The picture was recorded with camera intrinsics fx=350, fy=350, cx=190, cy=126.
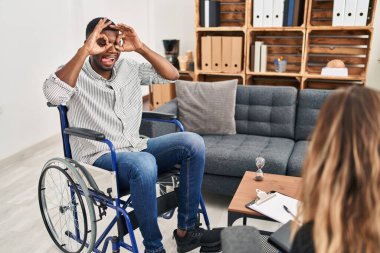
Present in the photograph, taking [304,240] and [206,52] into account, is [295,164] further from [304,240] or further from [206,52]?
[206,52]

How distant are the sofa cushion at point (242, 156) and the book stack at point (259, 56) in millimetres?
1074

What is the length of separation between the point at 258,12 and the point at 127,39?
5.66 feet

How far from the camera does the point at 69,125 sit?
1706 millimetres

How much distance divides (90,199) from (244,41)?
2.30 meters

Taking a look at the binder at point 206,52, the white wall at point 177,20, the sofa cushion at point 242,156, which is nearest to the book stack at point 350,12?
the binder at point 206,52

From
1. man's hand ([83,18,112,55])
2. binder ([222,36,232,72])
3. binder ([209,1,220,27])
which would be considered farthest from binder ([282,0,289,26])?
man's hand ([83,18,112,55])

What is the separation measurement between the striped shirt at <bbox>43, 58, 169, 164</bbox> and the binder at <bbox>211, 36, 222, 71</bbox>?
1.61 m

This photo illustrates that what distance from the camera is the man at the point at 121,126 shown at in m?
1.55

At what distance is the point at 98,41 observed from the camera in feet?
5.56

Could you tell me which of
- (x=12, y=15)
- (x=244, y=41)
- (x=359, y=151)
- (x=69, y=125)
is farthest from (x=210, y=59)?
(x=359, y=151)

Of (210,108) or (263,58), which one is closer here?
(210,108)

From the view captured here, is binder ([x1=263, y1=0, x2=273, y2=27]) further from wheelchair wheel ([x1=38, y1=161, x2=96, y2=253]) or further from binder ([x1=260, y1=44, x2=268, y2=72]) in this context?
wheelchair wheel ([x1=38, y1=161, x2=96, y2=253])

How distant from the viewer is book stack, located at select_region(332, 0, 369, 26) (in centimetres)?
284

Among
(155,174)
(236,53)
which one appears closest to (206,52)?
(236,53)
